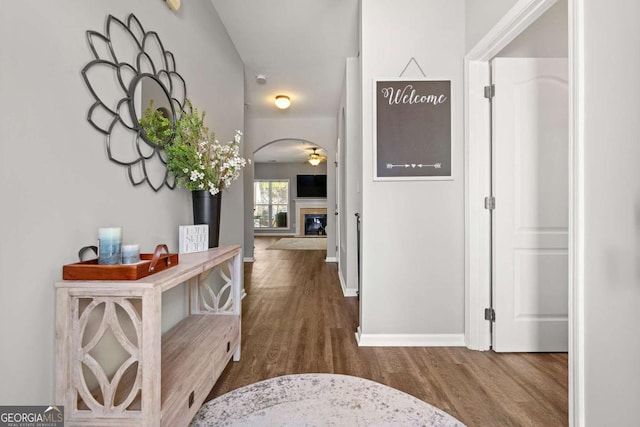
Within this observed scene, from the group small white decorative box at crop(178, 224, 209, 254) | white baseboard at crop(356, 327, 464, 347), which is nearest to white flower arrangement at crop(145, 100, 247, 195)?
small white decorative box at crop(178, 224, 209, 254)

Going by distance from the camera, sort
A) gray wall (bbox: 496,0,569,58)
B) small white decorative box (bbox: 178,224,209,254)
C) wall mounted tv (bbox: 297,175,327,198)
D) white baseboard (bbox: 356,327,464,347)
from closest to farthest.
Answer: small white decorative box (bbox: 178,224,209,254) < gray wall (bbox: 496,0,569,58) < white baseboard (bbox: 356,327,464,347) < wall mounted tv (bbox: 297,175,327,198)

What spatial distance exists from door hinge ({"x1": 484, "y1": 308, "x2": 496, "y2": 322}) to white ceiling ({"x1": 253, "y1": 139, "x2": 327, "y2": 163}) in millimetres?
6284

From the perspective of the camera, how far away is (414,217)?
2.43 m

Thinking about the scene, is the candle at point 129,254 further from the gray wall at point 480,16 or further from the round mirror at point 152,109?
the gray wall at point 480,16

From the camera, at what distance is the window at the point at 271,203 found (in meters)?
11.7

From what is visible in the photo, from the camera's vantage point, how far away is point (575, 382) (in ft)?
4.09

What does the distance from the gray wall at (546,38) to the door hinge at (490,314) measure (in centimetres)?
185

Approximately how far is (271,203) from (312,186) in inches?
65.6

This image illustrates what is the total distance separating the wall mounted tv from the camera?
37.8 ft

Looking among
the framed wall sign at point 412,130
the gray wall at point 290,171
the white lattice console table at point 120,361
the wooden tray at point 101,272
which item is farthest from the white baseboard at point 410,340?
the gray wall at point 290,171

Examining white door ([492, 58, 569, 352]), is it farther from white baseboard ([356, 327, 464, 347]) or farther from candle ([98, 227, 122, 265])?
candle ([98, 227, 122, 265])

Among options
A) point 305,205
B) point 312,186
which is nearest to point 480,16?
point 312,186

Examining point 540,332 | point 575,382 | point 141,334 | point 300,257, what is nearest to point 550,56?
point 540,332

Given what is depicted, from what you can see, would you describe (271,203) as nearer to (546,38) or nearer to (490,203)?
(490,203)
